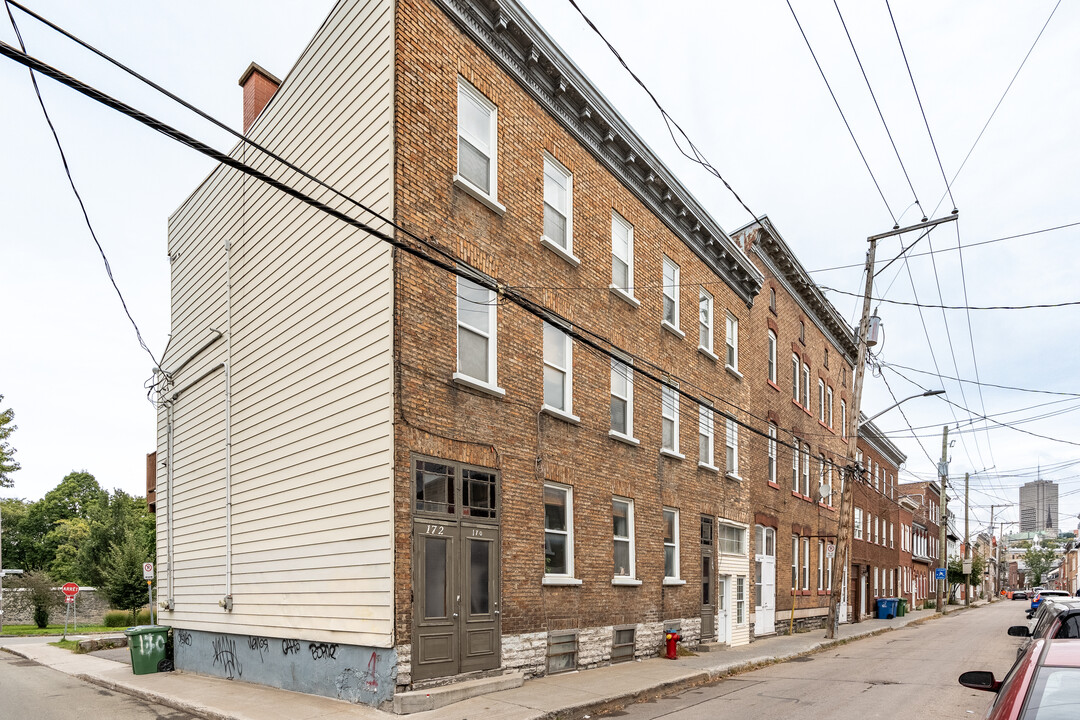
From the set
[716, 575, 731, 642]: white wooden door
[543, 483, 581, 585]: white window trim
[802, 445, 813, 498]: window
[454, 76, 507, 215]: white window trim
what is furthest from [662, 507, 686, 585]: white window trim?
[802, 445, 813, 498]: window

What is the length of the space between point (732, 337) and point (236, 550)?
Result: 15026 mm

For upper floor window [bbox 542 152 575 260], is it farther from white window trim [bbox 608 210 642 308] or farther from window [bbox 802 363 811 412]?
window [bbox 802 363 811 412]

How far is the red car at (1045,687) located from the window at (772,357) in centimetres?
2434

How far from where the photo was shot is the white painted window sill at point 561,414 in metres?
14.9

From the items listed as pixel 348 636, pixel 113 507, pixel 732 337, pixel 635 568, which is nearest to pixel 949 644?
→ pixel 732 337

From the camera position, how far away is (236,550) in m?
15.8

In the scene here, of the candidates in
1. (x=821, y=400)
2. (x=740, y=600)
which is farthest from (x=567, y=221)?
(x=821, y=400)

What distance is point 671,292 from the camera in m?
20.8

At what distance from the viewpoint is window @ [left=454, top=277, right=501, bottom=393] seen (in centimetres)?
1334

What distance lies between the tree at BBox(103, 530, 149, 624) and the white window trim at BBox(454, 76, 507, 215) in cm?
3795

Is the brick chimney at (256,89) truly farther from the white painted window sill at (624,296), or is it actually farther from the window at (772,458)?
the window at (772,458)

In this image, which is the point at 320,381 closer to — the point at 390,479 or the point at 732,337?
the point at 390,479

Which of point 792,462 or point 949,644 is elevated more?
point 792,462

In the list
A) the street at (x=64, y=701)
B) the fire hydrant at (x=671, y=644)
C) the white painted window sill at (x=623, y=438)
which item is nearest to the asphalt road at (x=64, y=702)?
the street at (x=64, y=701)
